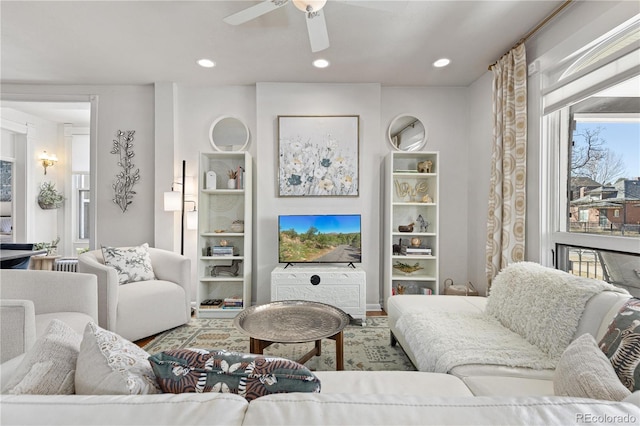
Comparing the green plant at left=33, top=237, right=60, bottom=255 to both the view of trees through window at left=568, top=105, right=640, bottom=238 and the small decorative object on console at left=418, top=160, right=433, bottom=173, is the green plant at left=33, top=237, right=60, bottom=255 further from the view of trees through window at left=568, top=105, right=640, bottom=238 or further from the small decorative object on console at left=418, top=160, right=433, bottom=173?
the view of trees through window at left=568, top=105, right=640, bottom=238

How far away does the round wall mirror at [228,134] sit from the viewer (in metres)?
3.71

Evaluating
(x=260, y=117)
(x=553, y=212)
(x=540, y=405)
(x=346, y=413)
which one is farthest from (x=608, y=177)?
(x=260, y=117)

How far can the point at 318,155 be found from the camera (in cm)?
356

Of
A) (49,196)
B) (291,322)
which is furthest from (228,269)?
(49,196)

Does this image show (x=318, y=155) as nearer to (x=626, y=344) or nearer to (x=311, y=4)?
(x=311, y=4)

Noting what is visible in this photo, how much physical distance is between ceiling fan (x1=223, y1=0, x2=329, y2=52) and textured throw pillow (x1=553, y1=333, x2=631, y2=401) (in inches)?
82.9

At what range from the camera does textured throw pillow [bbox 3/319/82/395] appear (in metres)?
0.74

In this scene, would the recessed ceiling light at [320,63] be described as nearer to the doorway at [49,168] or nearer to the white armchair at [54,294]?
the white armchair at [54,294]

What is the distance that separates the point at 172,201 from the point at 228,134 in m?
1.05

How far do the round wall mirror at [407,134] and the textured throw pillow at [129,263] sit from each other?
3.07 meters

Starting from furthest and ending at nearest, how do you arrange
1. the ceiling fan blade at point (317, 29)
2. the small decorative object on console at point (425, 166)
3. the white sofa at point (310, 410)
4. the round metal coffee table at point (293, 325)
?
the small decorative object on console at point (425, 166) → the ceiling fan blade at point (317, 29) → the round metal coffee table at point (293, 325) → the white sofa at point (310, 410)

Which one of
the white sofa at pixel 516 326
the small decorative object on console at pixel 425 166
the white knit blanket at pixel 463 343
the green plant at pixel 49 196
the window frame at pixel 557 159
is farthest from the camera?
the green plant at pixel 49 196

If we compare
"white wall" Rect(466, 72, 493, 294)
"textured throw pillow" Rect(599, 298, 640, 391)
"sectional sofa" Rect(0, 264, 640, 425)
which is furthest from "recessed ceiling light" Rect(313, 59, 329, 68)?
"sectional sofa" Rect(0, 264, 640, 425)

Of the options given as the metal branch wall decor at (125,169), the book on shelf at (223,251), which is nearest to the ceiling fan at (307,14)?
the book on shelf at (223,251)
